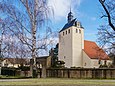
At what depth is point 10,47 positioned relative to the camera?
29.1 m

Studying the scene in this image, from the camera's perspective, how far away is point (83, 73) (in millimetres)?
32688

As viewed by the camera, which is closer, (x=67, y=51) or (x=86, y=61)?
(x=86, y=61)

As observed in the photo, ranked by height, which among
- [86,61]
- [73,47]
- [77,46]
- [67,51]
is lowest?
[86,61]

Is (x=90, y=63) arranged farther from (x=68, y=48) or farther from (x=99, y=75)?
(x=99, y=75)

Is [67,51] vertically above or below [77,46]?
below

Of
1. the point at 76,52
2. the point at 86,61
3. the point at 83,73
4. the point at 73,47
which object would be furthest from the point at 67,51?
the point at 83,73

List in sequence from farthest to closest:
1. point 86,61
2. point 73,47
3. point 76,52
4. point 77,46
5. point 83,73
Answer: point 77,46 → point 76,52 → point 86,61 → point 73,47 → point 83,73

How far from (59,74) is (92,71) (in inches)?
171

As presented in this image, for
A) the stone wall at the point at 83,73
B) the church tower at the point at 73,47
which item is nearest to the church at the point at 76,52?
the church tower at the point at 73,47

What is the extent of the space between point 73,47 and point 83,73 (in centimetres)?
5578

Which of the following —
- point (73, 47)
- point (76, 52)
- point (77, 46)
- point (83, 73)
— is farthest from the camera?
point (77, 46)

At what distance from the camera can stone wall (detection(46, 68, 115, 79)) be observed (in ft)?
105

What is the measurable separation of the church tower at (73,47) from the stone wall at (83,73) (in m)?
54.0

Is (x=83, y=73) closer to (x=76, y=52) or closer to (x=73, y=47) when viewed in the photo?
(x=73, y=47)
